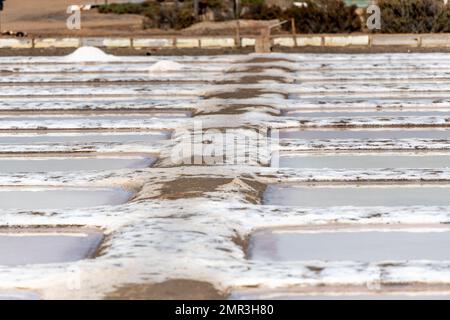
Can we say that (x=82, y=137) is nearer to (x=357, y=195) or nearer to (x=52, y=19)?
(x=357, y=195)

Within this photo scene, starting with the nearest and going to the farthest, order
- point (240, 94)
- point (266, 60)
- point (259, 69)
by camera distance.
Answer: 1. point (240, 94)
2. point (259, 69)
3. point (266, 60)

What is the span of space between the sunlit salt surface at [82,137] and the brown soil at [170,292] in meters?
2.53

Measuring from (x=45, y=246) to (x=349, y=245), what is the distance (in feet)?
2.89

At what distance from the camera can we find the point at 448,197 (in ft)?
13.0

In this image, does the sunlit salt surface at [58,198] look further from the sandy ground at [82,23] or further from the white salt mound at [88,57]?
the sandy ground at [82,23]

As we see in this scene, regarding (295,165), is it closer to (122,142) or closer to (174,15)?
(122,142)

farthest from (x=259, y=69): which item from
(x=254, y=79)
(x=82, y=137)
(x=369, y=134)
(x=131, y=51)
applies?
(x=131, y=51)

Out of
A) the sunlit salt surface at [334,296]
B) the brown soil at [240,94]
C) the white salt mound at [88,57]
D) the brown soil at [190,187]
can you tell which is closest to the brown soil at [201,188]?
the brown soil at [190,187]

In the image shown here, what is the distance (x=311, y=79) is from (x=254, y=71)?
52 cm

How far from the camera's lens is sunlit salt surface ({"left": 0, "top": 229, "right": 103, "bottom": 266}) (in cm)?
318

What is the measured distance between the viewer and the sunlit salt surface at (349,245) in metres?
3.15

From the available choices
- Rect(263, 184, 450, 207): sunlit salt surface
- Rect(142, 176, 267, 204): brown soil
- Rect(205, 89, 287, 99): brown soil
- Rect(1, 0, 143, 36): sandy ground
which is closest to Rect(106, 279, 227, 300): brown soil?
Rect(142, 176, 267, 204): brown soil

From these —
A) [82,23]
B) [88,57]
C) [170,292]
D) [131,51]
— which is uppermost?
[170,292]

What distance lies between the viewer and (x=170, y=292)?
8.94 feet
